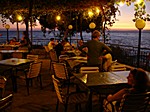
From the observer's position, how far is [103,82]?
14.2ft

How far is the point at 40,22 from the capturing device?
70.8ft

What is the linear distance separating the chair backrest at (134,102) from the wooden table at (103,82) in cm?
70

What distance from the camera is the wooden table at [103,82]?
417 centimetres

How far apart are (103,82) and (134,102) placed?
91 cm

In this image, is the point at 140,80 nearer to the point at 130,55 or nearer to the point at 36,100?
the point at 36,100

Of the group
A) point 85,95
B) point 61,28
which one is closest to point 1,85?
point 85,95

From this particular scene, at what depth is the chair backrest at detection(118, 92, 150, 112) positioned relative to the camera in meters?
3.43

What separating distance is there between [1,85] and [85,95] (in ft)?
4.73

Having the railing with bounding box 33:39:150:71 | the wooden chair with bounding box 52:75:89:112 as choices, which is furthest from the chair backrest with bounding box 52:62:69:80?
the railing with bounding box 33:39:150:71

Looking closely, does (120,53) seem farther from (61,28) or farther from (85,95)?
(61,28)

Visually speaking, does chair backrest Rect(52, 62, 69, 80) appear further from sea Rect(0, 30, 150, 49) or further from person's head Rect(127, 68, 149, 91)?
sea Rect(0, 30, 150, 49)

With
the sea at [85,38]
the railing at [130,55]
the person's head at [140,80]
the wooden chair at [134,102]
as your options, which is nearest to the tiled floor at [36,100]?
the wooden chair at [134,102]

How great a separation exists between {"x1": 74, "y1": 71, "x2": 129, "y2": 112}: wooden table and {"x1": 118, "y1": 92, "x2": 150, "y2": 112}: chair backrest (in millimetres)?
701

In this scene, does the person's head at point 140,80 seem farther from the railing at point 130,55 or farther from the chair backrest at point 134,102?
the railing at point 130,55
